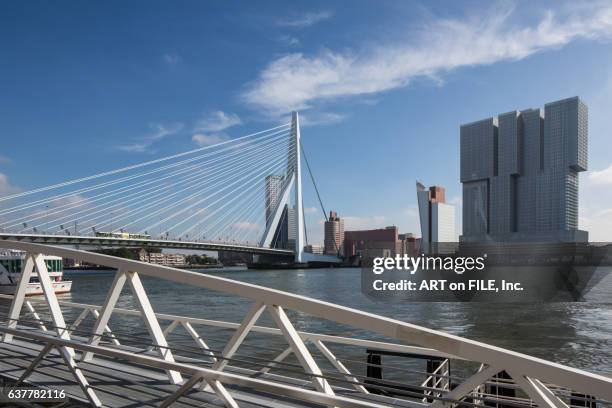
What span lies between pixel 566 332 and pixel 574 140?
116080mm

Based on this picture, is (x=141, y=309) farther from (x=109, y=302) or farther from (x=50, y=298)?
(x=50, y=298)

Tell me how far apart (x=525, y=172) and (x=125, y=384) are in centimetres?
12561

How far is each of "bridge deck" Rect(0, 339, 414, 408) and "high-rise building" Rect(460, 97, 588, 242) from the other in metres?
102

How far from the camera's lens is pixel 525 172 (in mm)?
118750

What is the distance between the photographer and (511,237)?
4134 inches

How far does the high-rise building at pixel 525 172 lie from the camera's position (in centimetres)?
11025

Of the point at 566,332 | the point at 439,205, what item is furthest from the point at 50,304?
the point at 439,205

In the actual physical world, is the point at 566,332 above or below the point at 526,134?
below

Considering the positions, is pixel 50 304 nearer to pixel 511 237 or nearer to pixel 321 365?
pixel 321 365

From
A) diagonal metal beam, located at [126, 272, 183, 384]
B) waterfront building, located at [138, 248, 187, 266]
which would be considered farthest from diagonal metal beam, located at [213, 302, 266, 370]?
waterfront building, located at [138, 248, 187, 266]

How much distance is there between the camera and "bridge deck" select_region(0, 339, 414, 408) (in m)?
3.92

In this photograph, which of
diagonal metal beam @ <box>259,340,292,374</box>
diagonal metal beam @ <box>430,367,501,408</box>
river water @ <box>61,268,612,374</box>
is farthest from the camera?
river water @ <box>61,268,612,374</box>

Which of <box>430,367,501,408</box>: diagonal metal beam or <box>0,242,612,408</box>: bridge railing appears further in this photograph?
<box>430,367,501,408</box>: diagonal metal beam

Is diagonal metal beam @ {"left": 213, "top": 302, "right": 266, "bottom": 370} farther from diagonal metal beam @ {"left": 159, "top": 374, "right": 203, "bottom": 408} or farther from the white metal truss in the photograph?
the white metal truss
